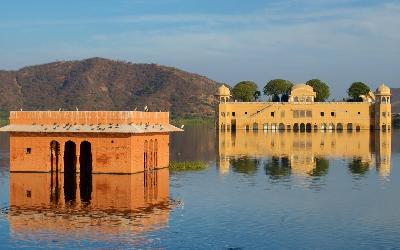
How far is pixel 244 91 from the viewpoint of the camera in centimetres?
13612

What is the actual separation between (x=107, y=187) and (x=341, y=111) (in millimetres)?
89116

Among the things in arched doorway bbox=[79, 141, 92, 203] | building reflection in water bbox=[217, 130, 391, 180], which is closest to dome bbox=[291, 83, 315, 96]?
building reflection in water bbox=[217, 130, 391, 180]

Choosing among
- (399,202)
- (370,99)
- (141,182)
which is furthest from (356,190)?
(370,99)

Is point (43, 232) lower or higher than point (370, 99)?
lower

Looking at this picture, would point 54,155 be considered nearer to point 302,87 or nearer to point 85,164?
point 85,164

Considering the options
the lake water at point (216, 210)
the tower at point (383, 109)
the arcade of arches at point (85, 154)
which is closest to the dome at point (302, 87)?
the tower at point (383, 109)

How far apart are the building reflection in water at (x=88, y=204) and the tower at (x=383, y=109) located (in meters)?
80.3

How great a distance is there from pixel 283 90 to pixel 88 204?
10536 centimetres

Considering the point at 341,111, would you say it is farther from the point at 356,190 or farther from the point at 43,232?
the point at 43,232

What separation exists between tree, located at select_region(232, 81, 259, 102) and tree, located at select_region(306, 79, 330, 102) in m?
11.5

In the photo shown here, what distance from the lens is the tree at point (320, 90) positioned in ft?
431

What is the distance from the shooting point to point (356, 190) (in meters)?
37.0

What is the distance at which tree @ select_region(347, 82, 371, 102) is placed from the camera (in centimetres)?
13250

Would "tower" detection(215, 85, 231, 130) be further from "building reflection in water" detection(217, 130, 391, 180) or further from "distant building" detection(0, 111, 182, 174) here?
"distant building" detection(0, 111, 182, 174)
